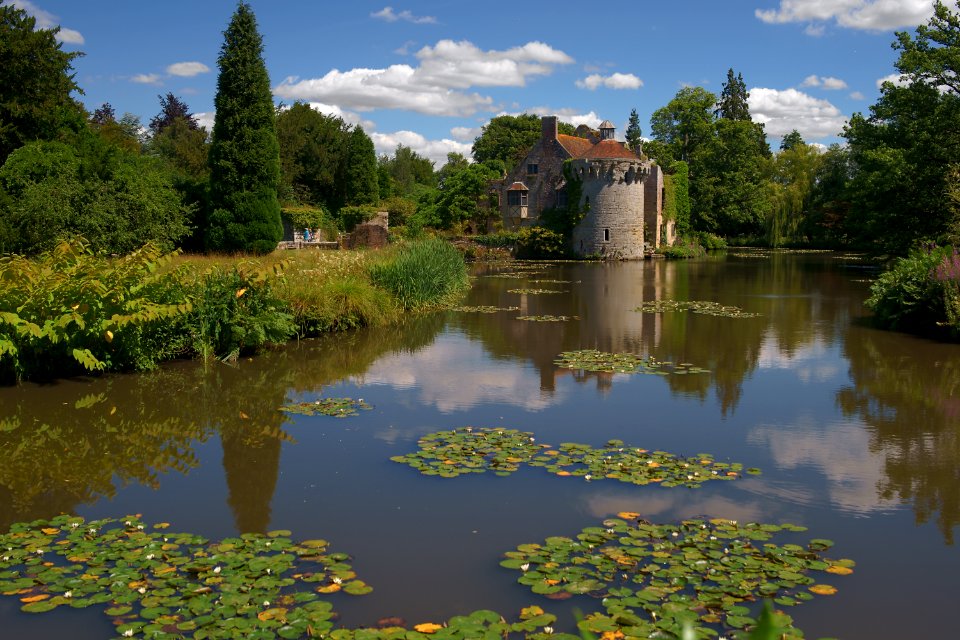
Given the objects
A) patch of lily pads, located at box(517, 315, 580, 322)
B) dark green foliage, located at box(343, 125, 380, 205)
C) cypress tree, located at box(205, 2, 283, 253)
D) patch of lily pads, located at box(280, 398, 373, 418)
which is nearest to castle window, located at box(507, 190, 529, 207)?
dark green foliage, located at box(343, 125, 380, 205)

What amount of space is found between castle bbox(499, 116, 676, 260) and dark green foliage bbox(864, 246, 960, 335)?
26.5 m

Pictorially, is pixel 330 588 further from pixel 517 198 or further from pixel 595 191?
pixel 517 198

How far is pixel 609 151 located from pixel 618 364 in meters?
33.3

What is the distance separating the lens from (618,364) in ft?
41.7

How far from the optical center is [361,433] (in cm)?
877

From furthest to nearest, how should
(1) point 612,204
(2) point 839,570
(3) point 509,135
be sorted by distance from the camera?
(3) point 509,135, (1) point 612,204, (2) point 839,570

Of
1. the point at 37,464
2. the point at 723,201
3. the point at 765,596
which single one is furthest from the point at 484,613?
the point at 723,201

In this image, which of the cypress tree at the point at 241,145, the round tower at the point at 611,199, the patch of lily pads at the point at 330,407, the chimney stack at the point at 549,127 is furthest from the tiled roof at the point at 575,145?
the patch of lily pads at the point at 330,407

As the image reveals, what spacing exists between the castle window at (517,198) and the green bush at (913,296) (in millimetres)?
30823

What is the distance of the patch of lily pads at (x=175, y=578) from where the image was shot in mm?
4543

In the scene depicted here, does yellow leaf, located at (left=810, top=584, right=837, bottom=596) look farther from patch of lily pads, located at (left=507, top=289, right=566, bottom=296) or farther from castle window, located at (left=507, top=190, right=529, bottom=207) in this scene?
castle window, located at (left=507, top=190, right=529, bottom=207)

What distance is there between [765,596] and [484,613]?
5.74ft

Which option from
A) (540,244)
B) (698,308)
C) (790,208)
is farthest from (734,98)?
(698,308)

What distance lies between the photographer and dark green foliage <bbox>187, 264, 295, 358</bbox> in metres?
12.5
